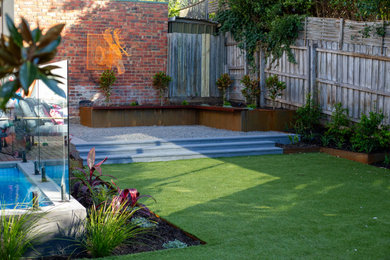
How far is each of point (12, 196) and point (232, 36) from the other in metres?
10.4

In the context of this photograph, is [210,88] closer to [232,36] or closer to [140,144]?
[232,36]

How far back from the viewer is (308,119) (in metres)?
10.8

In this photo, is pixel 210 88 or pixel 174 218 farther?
pixel 210 88

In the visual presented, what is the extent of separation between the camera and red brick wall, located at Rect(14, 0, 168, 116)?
12750 millimetres

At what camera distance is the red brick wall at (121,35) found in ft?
41.8

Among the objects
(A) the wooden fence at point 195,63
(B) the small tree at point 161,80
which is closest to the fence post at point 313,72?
(A) the wooden fence at point 195,63

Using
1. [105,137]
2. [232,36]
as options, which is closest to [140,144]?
[105,137]

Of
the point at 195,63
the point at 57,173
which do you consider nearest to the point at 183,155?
the point at 57,173

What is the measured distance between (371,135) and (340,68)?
6.20 feet

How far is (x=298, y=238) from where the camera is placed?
14.6ft

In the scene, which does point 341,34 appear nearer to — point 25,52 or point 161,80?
point 161,80

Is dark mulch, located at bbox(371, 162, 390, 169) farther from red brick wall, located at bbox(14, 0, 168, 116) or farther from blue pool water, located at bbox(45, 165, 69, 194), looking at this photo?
red brick wall, located at bbox(14, 0, 168, 116)

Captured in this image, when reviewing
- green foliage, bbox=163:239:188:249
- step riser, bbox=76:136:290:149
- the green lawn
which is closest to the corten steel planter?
the green lawn

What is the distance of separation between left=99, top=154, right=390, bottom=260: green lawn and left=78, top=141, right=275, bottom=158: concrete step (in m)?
0.69
